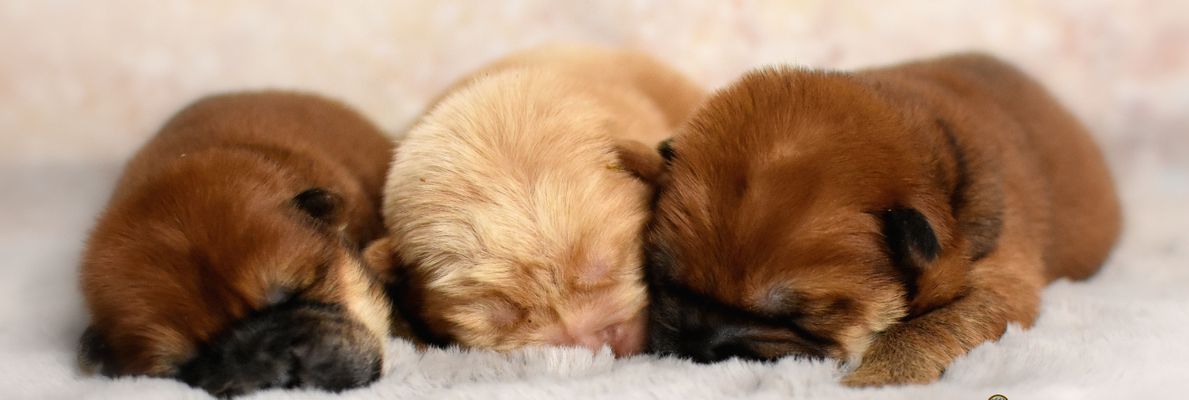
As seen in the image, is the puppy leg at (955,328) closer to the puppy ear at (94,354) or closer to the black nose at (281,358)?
the black nose at (281,358)

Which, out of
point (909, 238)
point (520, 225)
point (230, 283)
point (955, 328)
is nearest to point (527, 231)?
point (520, 225)

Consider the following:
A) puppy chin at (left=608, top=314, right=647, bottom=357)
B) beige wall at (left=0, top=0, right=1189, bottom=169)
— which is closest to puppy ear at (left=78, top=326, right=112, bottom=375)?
puppy chin at (left=608, top=314, right=647, bottom=357)

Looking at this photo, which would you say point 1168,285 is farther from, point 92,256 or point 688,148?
point 92,256

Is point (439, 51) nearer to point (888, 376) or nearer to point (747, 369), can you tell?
point (747, 369)

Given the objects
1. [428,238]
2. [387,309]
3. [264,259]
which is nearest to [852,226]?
[428,238]

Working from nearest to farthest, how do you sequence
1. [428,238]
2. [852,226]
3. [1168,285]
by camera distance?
[852,226] < [428,238] < [1168,285]
